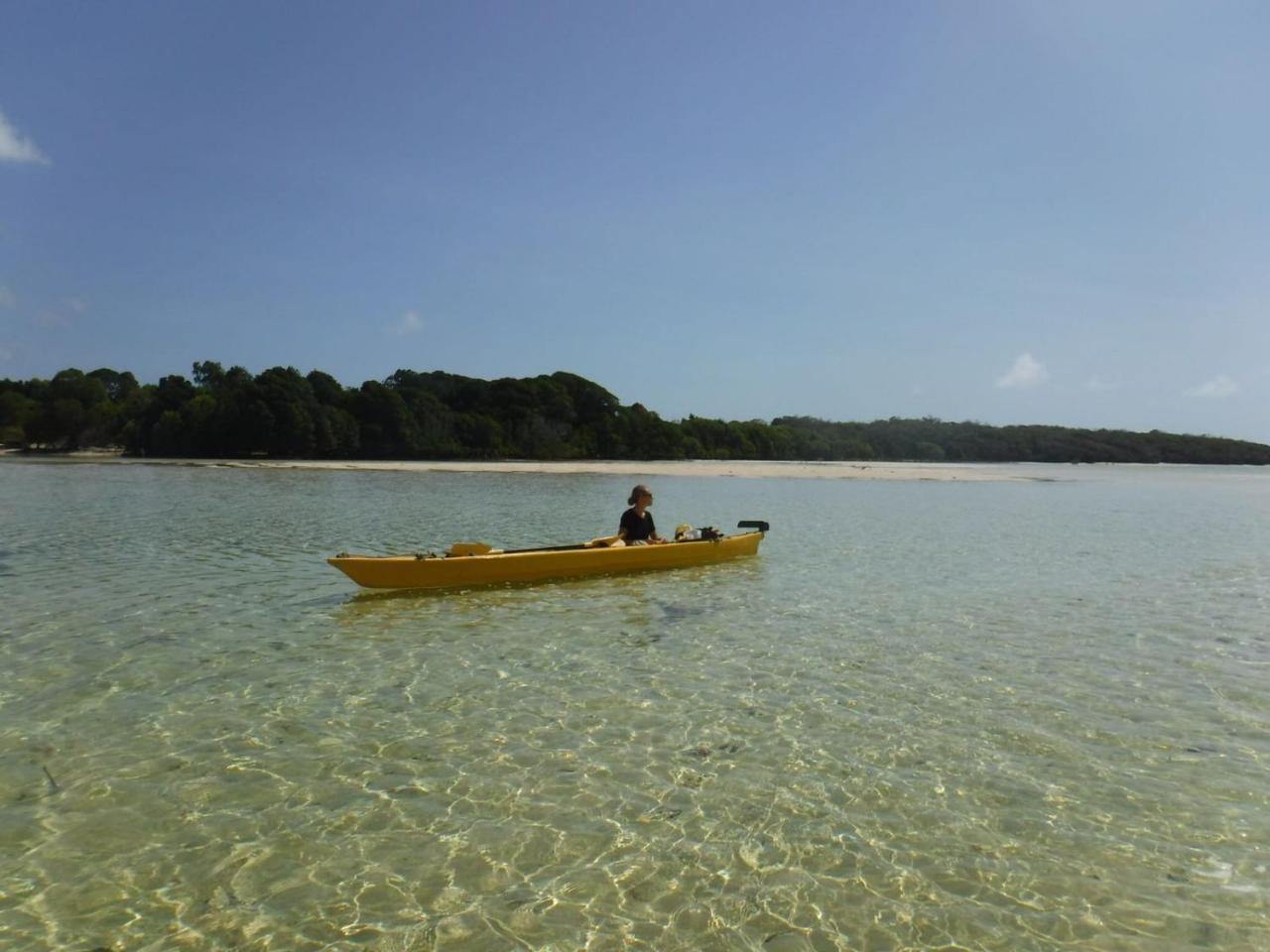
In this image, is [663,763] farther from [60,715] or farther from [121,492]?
[121,492]

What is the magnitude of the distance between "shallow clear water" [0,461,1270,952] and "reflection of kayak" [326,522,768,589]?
0.36 m

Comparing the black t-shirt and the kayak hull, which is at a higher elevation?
the black t-shirt

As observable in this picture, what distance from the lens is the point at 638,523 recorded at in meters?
14.9

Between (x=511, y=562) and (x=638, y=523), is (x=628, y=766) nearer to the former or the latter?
(x=511, y=562)

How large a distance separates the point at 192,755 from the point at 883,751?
4.82 metres

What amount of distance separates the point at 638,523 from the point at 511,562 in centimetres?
298

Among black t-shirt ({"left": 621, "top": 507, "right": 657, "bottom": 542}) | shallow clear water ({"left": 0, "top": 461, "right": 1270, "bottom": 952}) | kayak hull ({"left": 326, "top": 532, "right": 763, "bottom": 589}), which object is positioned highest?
black t-shirt ({"left": 621, "top": 507, "right": 657, "bottom": 542})

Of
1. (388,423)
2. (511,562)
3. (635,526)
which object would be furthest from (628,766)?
(388,423)

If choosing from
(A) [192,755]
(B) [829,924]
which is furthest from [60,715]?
(B) [829,924]

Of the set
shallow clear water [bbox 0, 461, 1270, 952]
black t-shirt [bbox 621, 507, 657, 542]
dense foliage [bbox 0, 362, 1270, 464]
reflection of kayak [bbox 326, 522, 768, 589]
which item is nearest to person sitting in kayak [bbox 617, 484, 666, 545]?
black t-shirt [bbox 621, 507, 657, 542]

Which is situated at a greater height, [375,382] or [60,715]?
[375,382]

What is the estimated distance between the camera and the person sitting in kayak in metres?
14.6

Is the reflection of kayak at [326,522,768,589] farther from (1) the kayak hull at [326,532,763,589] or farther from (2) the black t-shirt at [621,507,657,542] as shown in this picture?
(2) the black t-shirt at [621,507,657,542]

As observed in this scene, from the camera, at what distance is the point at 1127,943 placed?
3.85 m
